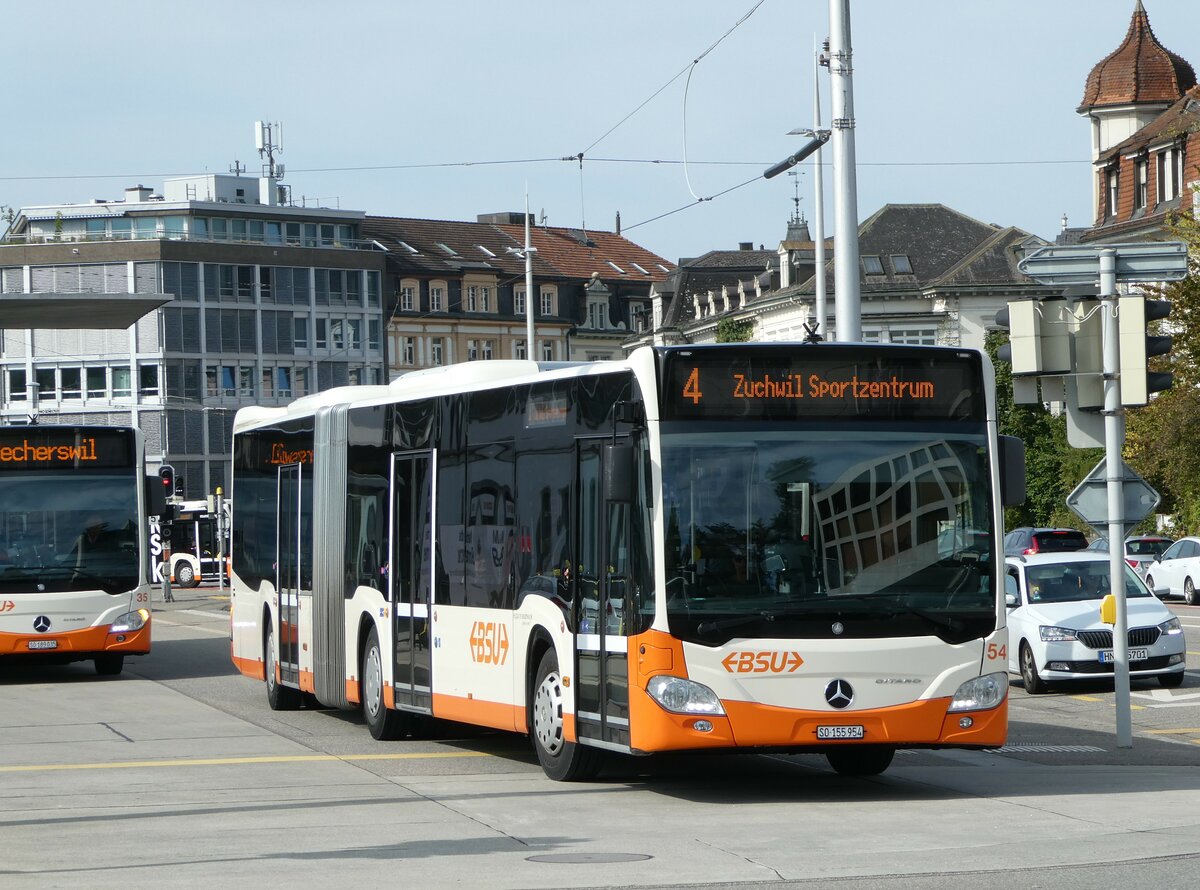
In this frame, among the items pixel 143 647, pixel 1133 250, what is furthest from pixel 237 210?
pixel 1133 250

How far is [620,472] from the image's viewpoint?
41.6ft

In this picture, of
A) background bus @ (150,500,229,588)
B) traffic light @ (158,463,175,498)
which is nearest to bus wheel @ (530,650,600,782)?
traffic light @ (158,463,175,498)

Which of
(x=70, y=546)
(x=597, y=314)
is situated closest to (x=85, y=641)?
(x=70, y=546)

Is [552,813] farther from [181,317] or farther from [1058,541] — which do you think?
[181,317]

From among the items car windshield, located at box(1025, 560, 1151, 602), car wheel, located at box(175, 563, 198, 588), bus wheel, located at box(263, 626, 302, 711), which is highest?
car windshield, located at box(1025, 560, 1151, 602)

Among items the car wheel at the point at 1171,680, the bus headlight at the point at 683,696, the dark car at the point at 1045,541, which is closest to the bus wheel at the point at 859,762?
the bus headlight at the point at 683,696

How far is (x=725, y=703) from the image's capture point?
12625 mm

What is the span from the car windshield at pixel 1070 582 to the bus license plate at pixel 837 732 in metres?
11.4

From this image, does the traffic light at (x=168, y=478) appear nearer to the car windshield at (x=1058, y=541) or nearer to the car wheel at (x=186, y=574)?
the car windshield at (x=1058, y=541)

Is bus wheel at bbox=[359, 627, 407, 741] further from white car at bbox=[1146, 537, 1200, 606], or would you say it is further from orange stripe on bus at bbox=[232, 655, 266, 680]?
white car at bbox=[1146, 537, 1200, 606]

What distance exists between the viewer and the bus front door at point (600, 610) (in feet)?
42.8

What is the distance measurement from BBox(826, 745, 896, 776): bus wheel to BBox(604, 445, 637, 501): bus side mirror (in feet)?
10.0

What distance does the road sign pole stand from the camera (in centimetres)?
1628

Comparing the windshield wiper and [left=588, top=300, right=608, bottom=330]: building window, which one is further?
[left=588, top=300, right=608, bottom=330]: building window
